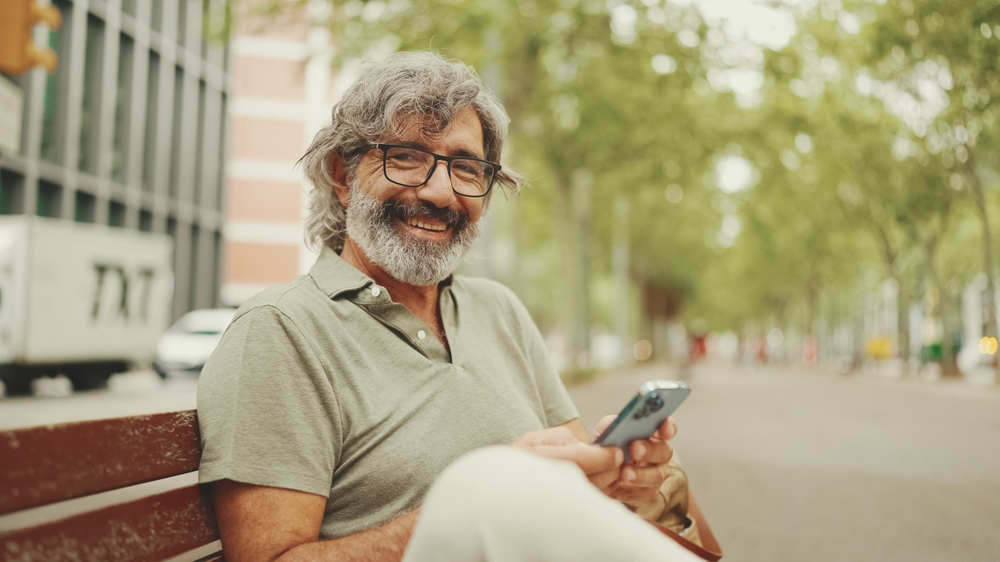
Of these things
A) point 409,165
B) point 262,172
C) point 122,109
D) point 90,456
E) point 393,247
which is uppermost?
point 122,109

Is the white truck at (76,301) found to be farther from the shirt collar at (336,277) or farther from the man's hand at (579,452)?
the man's hand at (579,452)

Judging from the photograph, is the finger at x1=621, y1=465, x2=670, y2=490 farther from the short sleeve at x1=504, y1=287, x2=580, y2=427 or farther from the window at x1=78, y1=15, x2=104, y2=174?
the window at x1=78, y1=15, x2=104, y2=174

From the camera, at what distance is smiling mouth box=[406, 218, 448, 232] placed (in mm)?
2480

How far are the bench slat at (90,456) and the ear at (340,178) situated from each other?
91 centimetres

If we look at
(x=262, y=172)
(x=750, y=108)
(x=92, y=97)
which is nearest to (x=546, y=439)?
(x=750, y=108)

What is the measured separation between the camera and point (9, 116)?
514 centimetres

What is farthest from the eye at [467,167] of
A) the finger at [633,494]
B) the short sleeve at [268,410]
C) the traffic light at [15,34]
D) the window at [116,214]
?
the window at [116,214]

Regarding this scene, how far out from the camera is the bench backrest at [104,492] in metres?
1.31

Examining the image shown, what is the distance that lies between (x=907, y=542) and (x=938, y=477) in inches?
98.1

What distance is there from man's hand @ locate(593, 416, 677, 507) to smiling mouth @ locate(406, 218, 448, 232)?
2.65 feet

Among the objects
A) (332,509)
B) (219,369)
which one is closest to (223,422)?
(219,369)

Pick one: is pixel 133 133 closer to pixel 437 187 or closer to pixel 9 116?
pixel 9 116

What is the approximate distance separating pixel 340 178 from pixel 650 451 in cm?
120

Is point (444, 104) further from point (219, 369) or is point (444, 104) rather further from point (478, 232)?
point (219, 369)
